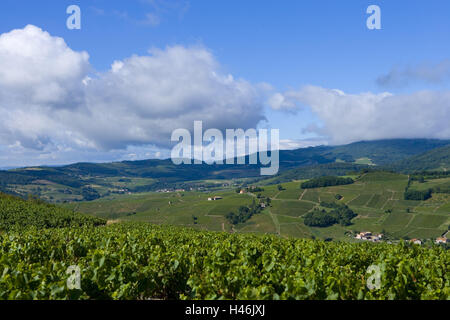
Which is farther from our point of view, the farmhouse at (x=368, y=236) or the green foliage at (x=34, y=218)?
the farmhouse at (x=368, y=236)

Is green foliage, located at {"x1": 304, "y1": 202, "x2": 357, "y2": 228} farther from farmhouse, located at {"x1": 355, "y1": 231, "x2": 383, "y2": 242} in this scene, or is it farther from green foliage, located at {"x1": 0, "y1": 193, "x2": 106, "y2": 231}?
green foliage, located at {"x1": 0, "y1": 193, "x2": 106, "y2": 231}

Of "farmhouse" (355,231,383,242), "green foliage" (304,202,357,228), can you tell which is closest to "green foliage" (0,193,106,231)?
"farmhouse" (355,231,383,242)

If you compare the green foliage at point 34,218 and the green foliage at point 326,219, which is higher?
the green foliage at point 34,218

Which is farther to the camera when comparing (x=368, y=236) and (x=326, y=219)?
(x=326, y=219)

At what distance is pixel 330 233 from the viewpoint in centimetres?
17862

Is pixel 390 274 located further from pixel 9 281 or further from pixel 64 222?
Result: pixel 64 222

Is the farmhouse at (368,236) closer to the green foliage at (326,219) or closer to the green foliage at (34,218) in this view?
the green foliage at (326,219)

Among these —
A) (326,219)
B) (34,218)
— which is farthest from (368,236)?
(34,218)

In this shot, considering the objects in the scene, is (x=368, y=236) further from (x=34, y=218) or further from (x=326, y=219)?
(x=34, y=218)

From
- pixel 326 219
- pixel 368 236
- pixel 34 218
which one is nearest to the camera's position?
pixel 34 218

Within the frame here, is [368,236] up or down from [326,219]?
down

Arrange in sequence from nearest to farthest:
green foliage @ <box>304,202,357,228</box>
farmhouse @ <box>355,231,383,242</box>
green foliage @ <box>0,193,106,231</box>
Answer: green foliage @ <box>0,193,106,231</box>
farmhouse @ <box>355,231,383,242</box>
green foliage @ <box>304,202,357,228</box>

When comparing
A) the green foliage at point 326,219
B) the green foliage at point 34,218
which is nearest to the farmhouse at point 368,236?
the green foliage at point 326,219

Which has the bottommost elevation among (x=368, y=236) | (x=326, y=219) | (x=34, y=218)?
(x=368, y=236)
